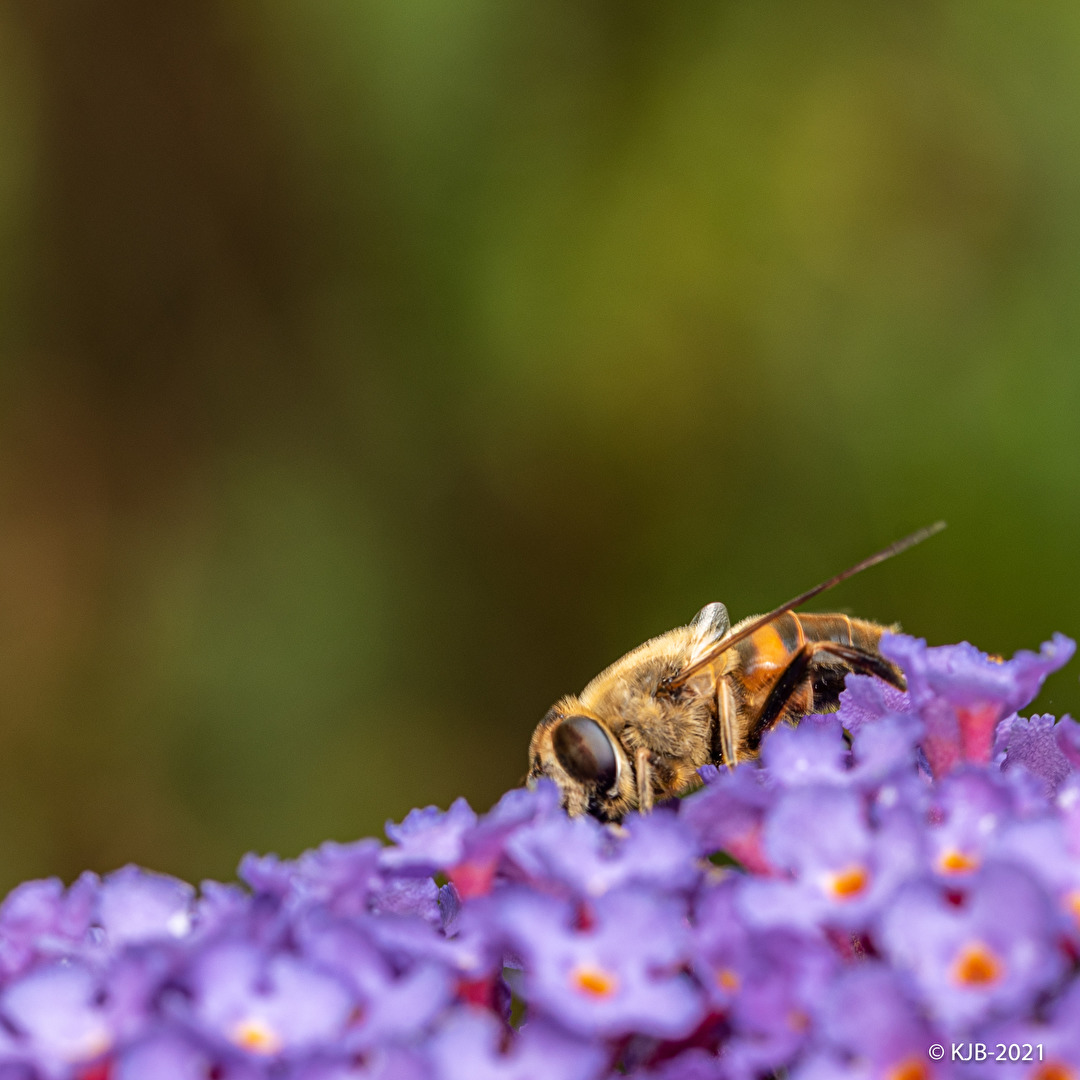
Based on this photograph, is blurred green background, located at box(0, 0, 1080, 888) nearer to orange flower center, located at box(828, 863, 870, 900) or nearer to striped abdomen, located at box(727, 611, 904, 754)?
striped abdomen, located at box(727, 611, 904, 754)

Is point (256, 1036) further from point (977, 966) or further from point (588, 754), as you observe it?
point (588, 754)

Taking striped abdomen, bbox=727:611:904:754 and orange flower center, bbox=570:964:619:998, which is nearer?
orange flower center, bbox=570:964:619:998

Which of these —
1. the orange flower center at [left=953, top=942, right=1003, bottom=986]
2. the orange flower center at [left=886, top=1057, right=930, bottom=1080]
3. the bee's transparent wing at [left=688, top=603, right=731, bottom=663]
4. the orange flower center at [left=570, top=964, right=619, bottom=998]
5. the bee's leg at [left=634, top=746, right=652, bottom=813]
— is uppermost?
the bee's transparent wing at [left=688, top=603, right=731, bottom=663]

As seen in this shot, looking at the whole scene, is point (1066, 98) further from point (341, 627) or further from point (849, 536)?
point (341, 627)

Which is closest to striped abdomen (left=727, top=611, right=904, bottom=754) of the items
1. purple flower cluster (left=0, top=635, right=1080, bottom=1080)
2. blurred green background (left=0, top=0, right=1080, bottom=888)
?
purple flower cluster (left=0, top=635, right=1080, bottom=1080)

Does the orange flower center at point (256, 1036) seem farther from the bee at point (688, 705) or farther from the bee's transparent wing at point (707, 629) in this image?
the bee's transparent wing at point (707, 629)

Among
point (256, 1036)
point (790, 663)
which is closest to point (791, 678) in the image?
point (790, 663)

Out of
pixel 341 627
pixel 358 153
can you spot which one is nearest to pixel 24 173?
pixel 358 153
